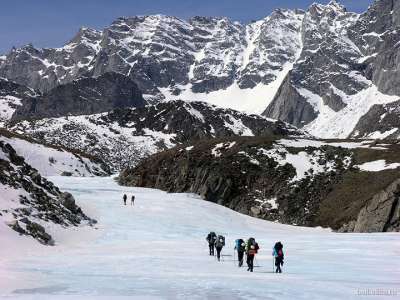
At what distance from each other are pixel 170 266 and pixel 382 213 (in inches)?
1480

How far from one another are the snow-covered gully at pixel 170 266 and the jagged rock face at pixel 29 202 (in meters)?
1.33

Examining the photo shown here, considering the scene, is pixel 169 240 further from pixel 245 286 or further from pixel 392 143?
pixel 392 143

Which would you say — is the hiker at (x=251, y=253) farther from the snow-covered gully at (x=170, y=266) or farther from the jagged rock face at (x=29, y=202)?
the jagged rock face at (x=29, y=202)

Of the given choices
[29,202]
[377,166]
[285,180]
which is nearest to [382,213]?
[377,166]

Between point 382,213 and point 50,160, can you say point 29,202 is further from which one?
point 50,160

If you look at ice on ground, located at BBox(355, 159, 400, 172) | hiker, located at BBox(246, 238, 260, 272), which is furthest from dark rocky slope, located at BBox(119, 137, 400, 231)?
hiker, located at BBox(246, 238, 260, 272)

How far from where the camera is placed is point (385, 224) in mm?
58281

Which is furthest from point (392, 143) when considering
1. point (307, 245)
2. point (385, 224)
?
point (307, 245)

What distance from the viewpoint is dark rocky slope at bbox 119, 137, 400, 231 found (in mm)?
65875

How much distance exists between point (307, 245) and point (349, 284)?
700 inches

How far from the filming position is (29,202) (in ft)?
133

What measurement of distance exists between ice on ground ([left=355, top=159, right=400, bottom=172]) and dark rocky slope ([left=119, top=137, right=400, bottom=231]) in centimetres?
105

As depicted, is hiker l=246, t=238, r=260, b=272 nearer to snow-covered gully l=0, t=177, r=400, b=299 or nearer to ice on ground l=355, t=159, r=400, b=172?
snow-covered gully l=0, t=177, r=400, b=299

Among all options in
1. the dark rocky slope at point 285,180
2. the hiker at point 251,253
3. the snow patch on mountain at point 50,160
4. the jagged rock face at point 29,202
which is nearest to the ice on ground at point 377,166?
the dark rocky slope at point 285,180
